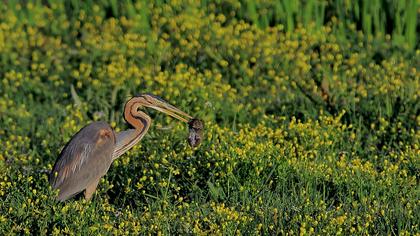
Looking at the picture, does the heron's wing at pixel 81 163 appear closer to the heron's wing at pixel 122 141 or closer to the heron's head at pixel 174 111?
the heron's wing at pixel 122 141

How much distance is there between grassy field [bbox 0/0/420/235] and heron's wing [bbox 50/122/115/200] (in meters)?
0.14

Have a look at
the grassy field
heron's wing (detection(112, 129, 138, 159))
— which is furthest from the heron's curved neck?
the grassy field

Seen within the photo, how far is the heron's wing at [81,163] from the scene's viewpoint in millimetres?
7555

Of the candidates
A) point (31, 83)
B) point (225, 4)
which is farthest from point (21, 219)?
point (225, 4)

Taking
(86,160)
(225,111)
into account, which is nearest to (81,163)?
(86,160)

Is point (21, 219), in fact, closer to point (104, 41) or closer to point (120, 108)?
point (120, 108)

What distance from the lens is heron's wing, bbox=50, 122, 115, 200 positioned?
755 centimetres

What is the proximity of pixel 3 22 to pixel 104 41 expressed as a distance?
1.49m

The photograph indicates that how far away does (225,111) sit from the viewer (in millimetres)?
9789

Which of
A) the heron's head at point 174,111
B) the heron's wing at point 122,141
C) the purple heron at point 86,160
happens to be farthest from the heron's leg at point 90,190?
the heron's head at point 174,111

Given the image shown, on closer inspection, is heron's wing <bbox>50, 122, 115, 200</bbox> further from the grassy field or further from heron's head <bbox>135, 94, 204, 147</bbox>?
heron's head <bbox>135, 94, 204, 147</bbox>

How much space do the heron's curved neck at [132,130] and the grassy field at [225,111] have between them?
0.29 metres

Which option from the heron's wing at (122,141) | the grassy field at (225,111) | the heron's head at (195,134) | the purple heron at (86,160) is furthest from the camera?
the heron's head at (195,134)

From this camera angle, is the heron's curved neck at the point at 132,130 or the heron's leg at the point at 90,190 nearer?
the heron's leg at the point at 90,190
